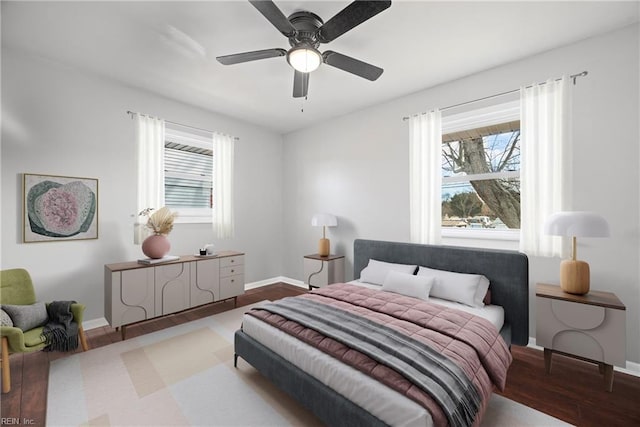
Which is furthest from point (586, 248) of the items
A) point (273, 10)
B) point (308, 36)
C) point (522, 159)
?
point (273, 10)

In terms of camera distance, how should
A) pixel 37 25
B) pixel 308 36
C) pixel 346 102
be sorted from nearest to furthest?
1. pixel 308 36
2. pixel 37 25
3. pixel 346 102

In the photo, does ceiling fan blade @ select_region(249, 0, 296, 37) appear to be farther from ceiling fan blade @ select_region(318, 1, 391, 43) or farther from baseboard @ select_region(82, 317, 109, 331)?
baseboard @ select_region(82, 317, 109, 331)

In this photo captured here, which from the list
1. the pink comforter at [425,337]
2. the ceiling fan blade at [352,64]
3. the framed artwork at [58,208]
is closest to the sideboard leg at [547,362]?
the pink comforter at [425,337]

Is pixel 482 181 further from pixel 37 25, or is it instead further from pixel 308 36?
pixel 37 25

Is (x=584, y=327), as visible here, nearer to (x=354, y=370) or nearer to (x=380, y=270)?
(x=380, y=270)

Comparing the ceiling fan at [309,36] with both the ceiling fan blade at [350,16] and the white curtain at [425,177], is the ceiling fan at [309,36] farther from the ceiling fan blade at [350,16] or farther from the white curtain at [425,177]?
the white curtain at [425,177]

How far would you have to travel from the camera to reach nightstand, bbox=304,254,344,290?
162 inches

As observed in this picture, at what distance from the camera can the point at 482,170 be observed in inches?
126

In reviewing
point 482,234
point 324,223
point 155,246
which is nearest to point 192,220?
point 155,246

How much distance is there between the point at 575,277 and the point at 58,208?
5.06 meters

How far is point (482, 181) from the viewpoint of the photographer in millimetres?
3225

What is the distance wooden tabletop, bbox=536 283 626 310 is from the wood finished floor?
2.13ft

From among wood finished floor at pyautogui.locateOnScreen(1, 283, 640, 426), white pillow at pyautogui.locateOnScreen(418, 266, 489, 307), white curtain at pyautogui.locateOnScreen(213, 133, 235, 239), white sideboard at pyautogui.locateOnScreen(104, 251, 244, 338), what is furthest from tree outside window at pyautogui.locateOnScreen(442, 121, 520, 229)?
white curtain at pyautogui.locateOnScreen(213, 133, 235, 239)

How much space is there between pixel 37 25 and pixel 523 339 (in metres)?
5.23
